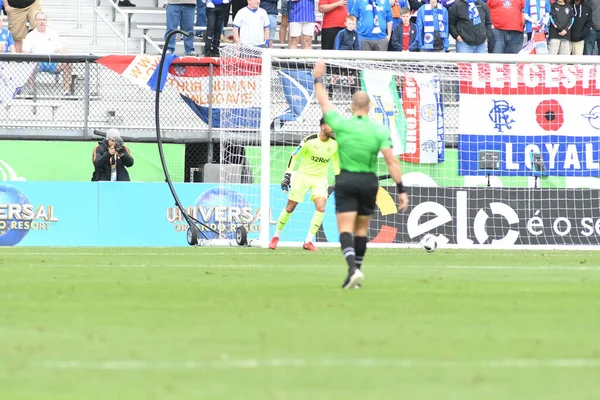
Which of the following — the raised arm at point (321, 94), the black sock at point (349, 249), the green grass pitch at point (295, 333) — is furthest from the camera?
the raised arm at point (321, 94)

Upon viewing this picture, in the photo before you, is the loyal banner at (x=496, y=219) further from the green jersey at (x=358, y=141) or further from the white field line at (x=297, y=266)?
Result: the green jersey at (x=358, y=141)

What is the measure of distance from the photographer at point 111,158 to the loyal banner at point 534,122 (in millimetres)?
6612

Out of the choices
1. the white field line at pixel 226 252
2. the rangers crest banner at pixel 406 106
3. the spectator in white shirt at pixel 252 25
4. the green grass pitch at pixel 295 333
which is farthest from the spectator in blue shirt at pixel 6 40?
the green grass pitch at pixel 295 333

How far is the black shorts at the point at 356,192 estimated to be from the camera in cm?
1362

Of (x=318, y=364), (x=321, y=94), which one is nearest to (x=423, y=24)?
(x=321, y=94)

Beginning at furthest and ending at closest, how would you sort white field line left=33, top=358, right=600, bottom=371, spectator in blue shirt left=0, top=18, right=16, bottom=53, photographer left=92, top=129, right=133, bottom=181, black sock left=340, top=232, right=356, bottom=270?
spectator in blue shirt left=0, top=18, right=16, bottom=53 < photographer left=92, top=129, right=133, bottom=181 < black sock left=340, top=232, right=356, bottom=270 < white field line left=33, top=358, right=600, bottom=371

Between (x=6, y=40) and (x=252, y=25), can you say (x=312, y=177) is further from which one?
(x=6, y=40)

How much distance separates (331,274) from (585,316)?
5.43 metres

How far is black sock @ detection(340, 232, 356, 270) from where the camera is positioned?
1329 cm

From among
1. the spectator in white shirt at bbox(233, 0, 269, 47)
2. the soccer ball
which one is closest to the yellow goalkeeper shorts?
the soccer ball

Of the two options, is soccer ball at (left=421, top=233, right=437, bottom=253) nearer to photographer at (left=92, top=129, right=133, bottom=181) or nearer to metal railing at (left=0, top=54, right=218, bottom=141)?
metal railing at (left=0, top=54, right=218, bottom=141)

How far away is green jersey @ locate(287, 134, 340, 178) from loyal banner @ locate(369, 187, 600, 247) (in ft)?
9.86

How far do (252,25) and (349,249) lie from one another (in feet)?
46.8

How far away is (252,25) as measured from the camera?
88.2ft
